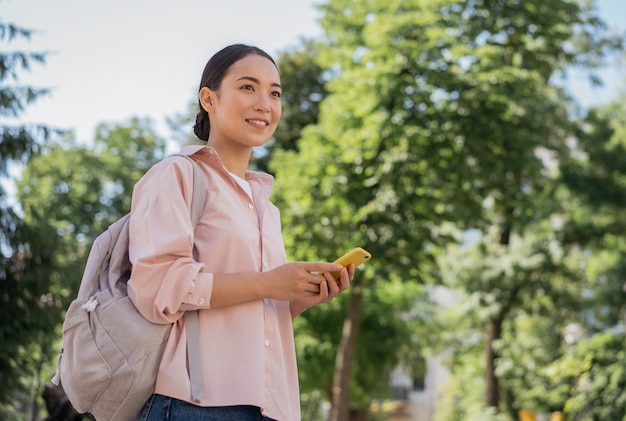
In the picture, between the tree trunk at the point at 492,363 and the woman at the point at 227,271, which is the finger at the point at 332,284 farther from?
the tree trunk at the point at 492,363

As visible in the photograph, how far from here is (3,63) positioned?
46.8 ft

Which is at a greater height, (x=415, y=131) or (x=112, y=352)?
(x=415, y=131)

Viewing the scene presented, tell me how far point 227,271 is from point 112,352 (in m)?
0.35

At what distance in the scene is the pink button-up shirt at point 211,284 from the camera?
7.15 ft

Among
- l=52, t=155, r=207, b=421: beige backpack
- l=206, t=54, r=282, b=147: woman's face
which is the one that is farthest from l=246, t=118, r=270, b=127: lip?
l=52, t=155, r=207, b=421: beige backpack

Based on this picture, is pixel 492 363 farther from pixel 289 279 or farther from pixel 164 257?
pixel 164 257

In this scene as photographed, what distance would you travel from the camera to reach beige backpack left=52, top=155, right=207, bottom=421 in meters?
2.14

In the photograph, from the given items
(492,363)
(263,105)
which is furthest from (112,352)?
(492,363)

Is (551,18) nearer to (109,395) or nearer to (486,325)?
(486,325)

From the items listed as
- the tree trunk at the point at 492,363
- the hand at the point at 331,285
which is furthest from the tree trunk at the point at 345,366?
the hand at the point at 331,285

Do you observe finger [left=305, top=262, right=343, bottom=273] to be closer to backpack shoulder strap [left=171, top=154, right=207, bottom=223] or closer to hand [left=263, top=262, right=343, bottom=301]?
hand [left=263, top=262, right=343, bottom=301]

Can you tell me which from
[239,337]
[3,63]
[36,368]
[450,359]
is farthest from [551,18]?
[239,337]

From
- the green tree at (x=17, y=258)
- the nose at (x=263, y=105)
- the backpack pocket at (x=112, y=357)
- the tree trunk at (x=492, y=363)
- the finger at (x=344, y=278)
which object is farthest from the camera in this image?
the tree trunk at (x=492, y=363)

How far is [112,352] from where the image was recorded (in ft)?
7.02
